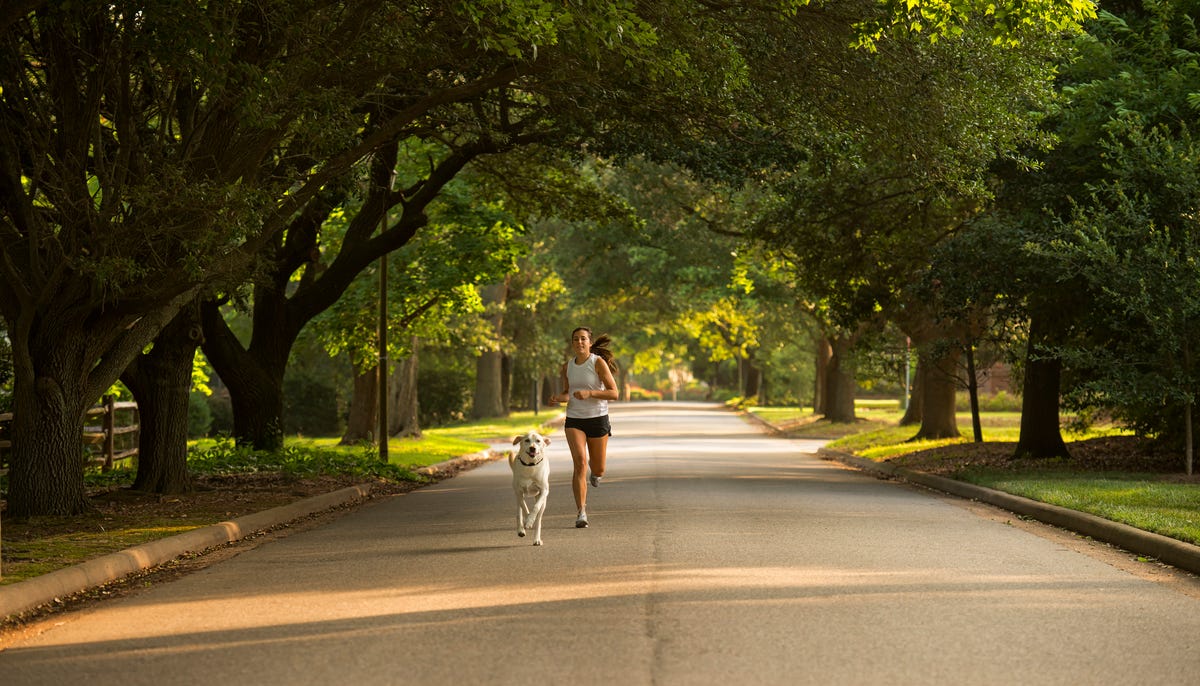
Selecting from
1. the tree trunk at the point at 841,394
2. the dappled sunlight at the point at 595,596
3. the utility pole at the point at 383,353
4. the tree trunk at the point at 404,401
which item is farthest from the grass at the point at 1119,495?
the tree trunk at the point at 841,394

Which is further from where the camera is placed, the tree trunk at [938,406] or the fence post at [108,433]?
the tree trunk at [938,406]

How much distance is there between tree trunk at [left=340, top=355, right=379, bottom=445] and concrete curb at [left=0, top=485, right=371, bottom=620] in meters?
17.8

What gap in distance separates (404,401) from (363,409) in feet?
8.70

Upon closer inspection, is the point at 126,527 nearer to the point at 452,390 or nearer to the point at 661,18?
the point at 661,18

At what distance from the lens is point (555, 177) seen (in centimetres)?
2466

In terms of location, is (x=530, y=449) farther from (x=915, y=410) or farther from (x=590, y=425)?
(x=915, y=410)

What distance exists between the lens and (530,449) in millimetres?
12094

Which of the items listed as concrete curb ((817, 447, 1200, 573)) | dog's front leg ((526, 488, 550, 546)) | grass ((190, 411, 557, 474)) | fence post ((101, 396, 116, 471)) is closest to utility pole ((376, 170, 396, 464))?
grass ((190, 411, 557, 474))

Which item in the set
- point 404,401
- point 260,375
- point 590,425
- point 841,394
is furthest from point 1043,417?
point 841,394

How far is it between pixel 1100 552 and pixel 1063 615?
3993 mm

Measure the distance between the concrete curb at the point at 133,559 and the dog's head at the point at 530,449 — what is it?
3.00m

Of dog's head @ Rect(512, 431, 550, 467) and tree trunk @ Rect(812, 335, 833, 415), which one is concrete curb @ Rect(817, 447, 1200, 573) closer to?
dog's head @ Rect(512, 431, 550, 467)

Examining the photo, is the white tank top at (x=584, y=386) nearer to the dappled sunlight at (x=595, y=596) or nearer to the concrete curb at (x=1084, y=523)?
the dappled sunlight at (x=595, y=596)

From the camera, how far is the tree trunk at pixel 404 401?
37.6 meters
